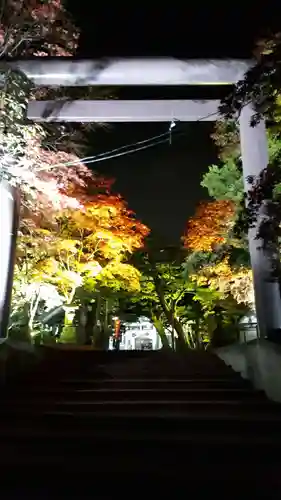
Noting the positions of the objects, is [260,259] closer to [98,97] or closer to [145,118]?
[145,118]

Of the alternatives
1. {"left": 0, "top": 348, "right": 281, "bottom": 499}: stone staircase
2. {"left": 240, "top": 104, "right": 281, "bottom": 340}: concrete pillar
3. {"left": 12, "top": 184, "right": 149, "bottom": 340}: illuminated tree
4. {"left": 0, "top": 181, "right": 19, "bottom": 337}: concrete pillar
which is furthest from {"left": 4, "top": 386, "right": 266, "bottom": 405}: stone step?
{"left": 12, "top": 184, "right": 149, "bottom": 340}: illuminated tree

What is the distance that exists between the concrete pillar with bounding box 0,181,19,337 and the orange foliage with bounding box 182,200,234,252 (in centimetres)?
709

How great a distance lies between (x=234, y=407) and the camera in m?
4.77

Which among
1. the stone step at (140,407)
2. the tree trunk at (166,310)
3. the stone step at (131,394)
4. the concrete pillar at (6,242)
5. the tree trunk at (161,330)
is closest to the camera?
the stone step at (140,407)

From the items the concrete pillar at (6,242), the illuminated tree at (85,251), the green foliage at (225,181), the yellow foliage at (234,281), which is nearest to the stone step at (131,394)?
the concrete pillar at (6,242)

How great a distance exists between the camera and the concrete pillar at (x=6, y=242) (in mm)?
6209

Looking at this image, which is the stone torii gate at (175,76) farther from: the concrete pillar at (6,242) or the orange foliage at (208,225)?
the orange foliage at (208,225)

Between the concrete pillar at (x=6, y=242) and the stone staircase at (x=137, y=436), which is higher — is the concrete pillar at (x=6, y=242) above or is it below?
above

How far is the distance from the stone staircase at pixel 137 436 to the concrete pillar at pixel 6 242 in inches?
43.5

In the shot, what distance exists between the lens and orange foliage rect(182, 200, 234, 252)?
12570 millimetres

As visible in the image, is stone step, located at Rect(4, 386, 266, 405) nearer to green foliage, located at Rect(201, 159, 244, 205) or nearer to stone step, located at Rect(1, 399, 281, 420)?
stone step, located at Rect(1, 399, 281, 420)

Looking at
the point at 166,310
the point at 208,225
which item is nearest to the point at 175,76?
the point at 208,225

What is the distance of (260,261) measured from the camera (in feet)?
20.1

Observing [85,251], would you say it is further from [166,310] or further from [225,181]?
[166,310]
